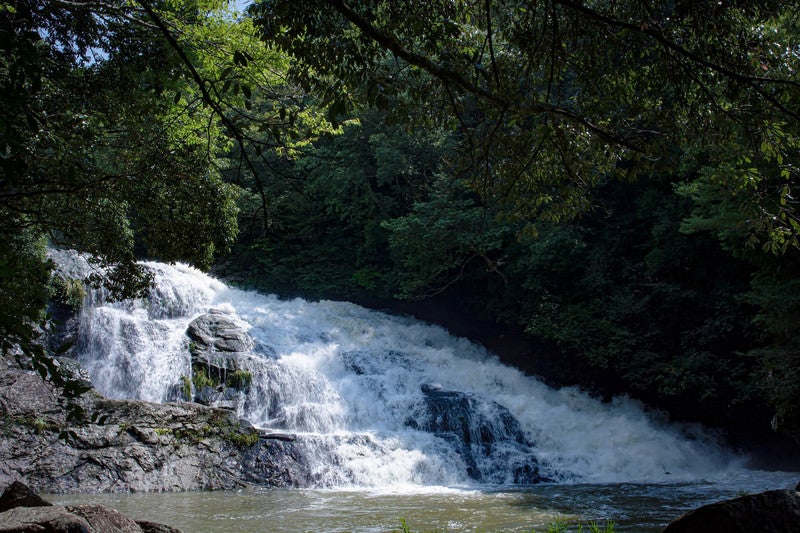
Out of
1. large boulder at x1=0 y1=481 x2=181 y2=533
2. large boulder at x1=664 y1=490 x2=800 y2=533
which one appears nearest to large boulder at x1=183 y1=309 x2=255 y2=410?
large boulder at x1=0 y1=481 x2=181 y2=533

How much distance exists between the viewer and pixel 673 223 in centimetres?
1445

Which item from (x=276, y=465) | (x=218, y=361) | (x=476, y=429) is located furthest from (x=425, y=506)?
(x=218, y=361)

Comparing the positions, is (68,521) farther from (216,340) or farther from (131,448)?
(216,340)

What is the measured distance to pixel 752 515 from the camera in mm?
3748

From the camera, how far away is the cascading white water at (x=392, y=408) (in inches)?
473

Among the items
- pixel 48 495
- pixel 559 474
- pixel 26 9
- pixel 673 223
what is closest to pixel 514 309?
pixel 673 223

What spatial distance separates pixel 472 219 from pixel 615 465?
723 cm

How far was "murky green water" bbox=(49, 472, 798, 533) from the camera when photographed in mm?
7844

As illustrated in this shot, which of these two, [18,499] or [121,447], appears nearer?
[18,499]

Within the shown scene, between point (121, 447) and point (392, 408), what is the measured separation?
17.7 ft

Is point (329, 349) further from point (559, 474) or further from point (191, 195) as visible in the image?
point (191, 195)

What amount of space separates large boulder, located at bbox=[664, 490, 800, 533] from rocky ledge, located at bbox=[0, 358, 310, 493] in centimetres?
834

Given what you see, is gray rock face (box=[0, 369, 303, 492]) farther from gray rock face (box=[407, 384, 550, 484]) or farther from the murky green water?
gray rock face (box=[407, 384, 550, 484])

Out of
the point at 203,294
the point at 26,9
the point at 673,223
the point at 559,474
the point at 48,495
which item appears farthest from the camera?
the point at 203,294
